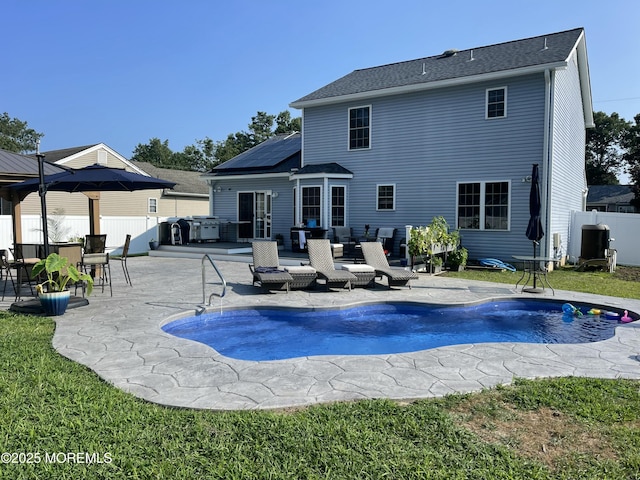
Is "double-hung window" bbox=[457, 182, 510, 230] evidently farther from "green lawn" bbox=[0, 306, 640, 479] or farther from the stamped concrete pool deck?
"green lawn" bbox=[0, 306, 640, 479]

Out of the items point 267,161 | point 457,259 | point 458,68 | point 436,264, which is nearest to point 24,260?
point 436,264

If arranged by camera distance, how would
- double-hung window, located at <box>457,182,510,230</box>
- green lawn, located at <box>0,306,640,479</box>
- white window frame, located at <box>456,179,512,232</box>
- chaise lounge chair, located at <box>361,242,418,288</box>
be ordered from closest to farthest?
green lawn, located at <box>0,306,640,479</box>, chaise lounge chair, located at <box>361,242,418,288</box>, white window frame, located at <box>456,179,512,232</box>, double-hung window, located at <box>457,182,510,230</box>

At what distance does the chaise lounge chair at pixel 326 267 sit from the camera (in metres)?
9.48

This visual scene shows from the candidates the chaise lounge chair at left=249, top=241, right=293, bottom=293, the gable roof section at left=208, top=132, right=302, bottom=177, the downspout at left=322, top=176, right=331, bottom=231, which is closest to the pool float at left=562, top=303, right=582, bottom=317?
the chaise lounge chair at left=249, top=241, right=293, bottom=293

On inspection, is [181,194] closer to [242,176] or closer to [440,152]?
[242,176]

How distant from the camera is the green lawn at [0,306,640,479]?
257 cm

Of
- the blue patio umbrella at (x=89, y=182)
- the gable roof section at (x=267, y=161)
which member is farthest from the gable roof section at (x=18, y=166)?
the gable roof section at (x=267, y=161)

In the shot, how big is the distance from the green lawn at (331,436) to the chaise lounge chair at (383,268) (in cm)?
583

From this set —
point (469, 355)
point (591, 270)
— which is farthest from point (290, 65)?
point (469, 355)

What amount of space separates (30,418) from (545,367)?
4.69m

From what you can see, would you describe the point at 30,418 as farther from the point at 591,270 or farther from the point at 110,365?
the point at 591,270

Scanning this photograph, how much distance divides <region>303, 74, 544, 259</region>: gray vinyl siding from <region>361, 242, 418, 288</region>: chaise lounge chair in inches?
195

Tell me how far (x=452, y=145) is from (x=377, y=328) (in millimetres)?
9031

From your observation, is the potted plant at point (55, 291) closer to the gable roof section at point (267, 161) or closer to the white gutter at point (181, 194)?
the gable roof section at point (267, 161)
